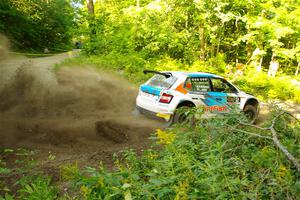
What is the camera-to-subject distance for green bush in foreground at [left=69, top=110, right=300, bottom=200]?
75.1 inches

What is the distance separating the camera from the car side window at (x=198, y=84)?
7539 mm

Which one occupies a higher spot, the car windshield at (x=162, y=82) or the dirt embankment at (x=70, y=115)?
the car windshield at (x=162, y=82)

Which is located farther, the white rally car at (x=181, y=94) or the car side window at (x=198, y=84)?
the car side window at (x=198, y=84)

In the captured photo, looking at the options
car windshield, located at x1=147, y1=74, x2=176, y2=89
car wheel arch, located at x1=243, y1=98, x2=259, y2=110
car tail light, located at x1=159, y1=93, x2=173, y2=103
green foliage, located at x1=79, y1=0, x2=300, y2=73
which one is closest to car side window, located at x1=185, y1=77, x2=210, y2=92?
car windshield, located at x1=147, y1=74, x2=176, y2=89

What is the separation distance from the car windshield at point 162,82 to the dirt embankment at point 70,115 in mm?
1097

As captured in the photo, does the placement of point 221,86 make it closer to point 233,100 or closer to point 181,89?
point 233,100

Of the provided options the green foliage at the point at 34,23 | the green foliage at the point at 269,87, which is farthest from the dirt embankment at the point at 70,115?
the green foliage at the point at 34,23

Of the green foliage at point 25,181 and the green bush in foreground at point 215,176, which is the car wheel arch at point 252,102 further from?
the green foliage at point 25,181

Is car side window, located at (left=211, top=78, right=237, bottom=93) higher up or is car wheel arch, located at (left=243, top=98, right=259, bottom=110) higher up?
car side window, located at (left=211, top=78, right=237, bottom=93)

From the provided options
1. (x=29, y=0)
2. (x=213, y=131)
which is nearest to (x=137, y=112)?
Answer: (x=213, y=131)

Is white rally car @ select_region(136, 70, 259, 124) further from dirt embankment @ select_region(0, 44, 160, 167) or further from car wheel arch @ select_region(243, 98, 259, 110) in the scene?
dirt embankment @ select_region(0, 44, 160, 167)

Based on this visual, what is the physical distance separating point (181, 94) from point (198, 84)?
77 centimetres

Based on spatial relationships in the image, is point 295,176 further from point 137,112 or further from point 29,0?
point 29,0

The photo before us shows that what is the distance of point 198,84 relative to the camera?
7730mm
